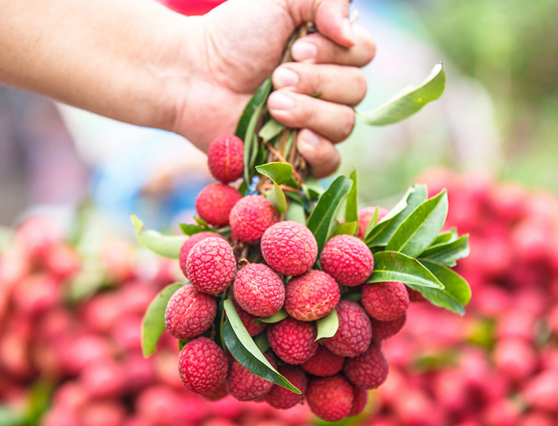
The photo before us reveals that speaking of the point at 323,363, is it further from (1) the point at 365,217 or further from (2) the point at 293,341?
(1) the point at 365,217

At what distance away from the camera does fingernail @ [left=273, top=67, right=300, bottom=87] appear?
963 millimetres

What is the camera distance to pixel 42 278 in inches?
64.1

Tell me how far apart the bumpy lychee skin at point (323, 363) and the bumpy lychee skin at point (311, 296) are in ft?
0.26

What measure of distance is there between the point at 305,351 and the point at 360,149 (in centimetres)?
264

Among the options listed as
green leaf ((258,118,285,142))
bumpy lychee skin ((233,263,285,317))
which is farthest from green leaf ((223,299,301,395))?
green leaf ((258,118,285,142))

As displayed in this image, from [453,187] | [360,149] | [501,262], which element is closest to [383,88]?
[360,149]

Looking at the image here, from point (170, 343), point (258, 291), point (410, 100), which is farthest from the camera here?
point (170, 343)

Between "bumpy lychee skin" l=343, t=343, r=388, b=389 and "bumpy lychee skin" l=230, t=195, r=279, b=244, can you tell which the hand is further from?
"bumpy lychee skin" l=343, t=343, r=388, b=389

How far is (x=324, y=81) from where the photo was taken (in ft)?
3.34

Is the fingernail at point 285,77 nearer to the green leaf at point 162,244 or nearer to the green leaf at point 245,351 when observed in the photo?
the green leaf at point 162,244

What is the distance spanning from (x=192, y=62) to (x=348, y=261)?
0.63m

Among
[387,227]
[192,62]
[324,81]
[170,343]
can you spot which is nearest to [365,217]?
[387,227]

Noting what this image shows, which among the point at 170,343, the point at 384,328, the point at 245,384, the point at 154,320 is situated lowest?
the point at 170,343

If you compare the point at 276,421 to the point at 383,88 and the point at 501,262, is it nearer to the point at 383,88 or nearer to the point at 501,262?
the point at 501,262
